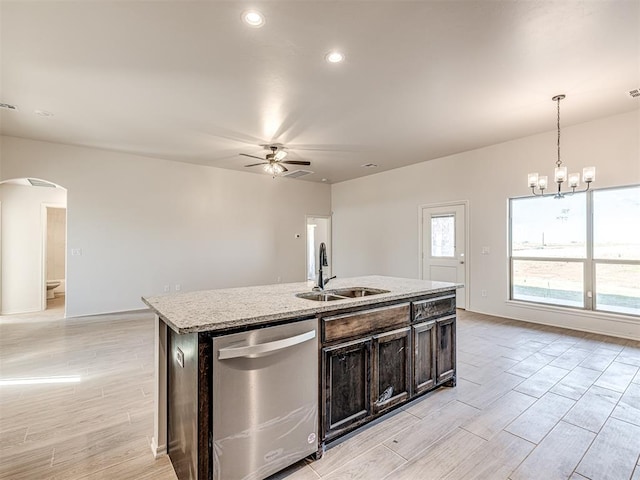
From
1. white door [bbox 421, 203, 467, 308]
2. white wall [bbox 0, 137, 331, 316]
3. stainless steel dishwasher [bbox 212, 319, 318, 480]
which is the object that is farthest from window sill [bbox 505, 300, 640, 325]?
white wall [bbox 0, 137, 331, 316]

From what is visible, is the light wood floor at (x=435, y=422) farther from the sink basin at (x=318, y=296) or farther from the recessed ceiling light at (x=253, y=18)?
the recessed ceiling light at (x=253, y=18)

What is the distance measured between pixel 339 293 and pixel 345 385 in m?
0.77

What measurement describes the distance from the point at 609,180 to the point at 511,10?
332 centimetres

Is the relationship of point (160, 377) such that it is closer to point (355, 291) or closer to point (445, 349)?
point (355, 291)

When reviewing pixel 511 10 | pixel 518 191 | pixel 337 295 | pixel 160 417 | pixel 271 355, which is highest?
pixel 511 10

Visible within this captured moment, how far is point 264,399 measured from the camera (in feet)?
5.21

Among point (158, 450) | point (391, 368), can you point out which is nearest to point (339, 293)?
point (391, 368)

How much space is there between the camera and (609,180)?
4.11 m

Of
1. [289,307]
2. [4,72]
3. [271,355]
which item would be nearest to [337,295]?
[289,307]

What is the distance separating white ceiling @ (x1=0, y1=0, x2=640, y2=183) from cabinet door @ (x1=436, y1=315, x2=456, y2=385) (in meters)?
2.35

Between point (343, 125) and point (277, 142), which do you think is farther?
Answer: point (277, 142)

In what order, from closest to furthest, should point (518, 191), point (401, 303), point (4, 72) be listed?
1. point (401, 303)
2. point (4, 72)
3. point (518, 191)

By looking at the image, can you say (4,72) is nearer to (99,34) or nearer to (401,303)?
(99,34)

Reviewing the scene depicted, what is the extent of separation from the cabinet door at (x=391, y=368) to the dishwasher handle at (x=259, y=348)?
67 centimetres
